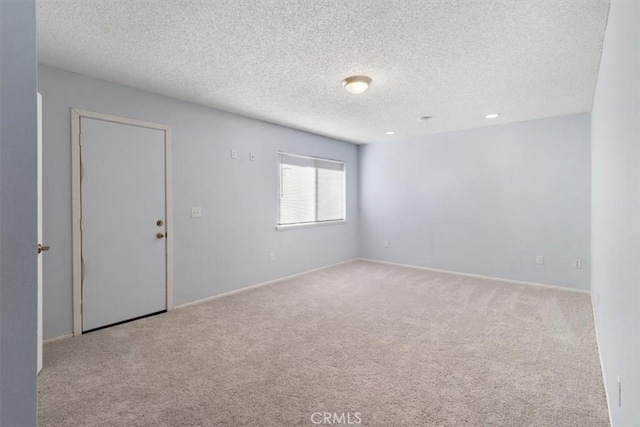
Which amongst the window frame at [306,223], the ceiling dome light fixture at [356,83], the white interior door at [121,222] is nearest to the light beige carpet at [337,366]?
the white interior door at [121,222]

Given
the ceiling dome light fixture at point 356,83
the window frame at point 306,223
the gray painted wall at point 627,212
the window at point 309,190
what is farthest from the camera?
the window at point 309,190

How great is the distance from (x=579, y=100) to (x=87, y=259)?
5501mm

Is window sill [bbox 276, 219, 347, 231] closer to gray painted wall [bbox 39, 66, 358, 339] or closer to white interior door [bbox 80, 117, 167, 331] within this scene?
gray painted wall [bbox 39, 66, 358, 339]

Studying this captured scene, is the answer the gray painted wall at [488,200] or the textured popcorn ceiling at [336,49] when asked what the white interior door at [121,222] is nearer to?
the textured popcorn ceiling at [336,49]

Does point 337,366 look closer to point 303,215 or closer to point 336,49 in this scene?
point 336,49

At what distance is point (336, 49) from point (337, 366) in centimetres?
241

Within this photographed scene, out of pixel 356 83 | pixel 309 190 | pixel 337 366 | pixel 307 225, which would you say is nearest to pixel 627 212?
pixel 337 366

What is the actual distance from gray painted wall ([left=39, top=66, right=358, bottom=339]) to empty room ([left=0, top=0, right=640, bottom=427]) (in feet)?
0.08

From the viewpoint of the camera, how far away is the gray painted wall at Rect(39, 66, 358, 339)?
280 cm

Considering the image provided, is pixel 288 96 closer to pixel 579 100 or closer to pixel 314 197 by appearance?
pixel 314 197

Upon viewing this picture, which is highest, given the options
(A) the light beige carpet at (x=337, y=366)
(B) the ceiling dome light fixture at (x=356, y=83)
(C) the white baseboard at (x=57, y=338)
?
(B) the ceiling dome light fixture at (x=356, y=83)

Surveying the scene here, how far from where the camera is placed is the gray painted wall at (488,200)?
424cm

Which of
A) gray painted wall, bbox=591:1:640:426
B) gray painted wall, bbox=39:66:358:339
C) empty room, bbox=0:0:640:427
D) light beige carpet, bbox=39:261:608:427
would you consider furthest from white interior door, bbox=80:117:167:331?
gray painted wall, bbox=591:1:640:426

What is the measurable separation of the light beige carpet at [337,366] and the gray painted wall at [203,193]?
480 millimetres
